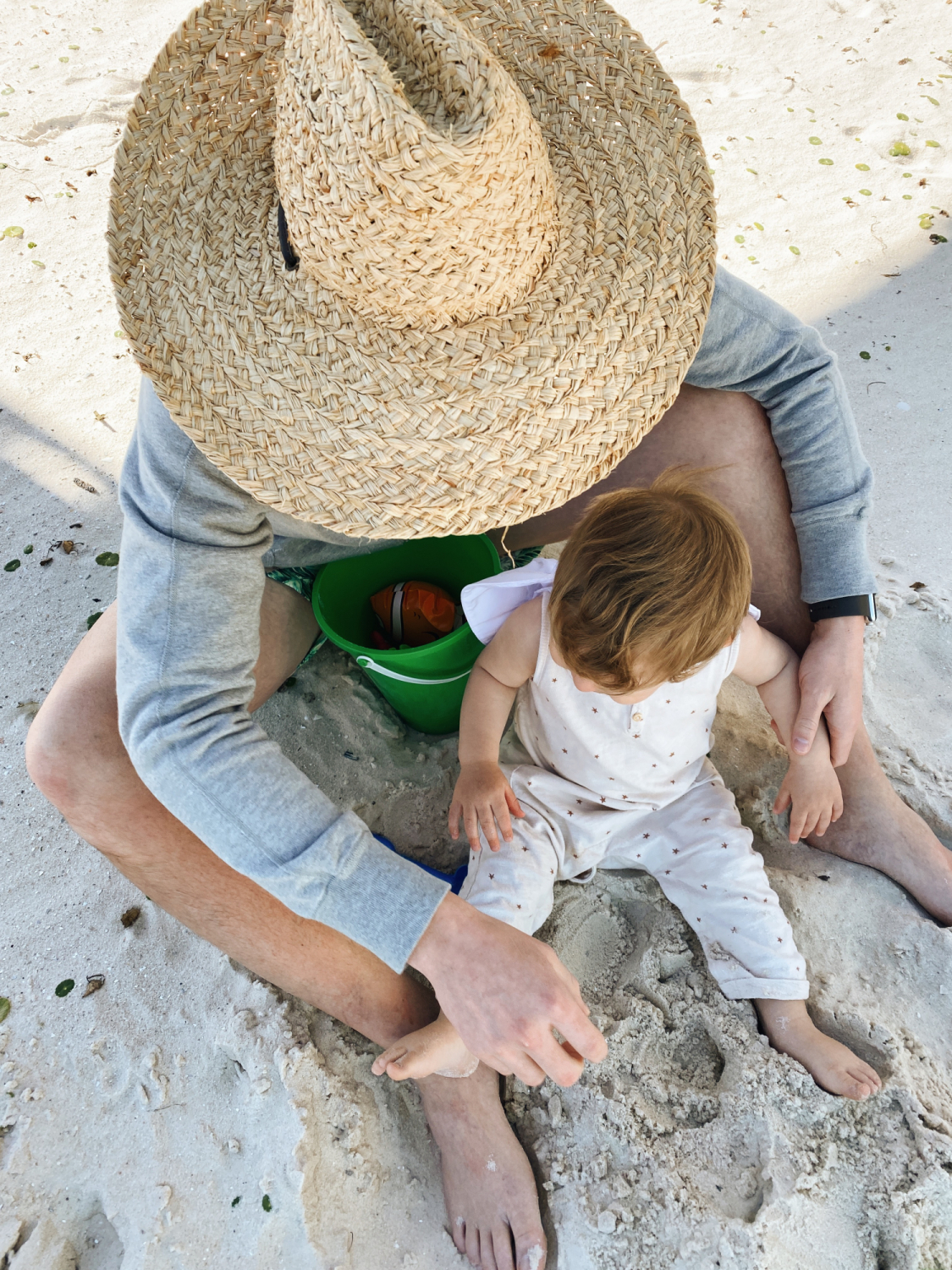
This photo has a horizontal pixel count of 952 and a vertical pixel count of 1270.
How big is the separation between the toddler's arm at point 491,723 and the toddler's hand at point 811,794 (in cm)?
46

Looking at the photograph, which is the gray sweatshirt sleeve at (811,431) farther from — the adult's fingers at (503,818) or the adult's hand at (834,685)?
the adult's fingers at (503,818)

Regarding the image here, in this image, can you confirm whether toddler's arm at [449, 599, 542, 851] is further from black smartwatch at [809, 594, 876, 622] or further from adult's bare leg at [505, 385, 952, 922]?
black smartwatch at [809, 594, 876, 622]

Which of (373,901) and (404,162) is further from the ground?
(404,162)

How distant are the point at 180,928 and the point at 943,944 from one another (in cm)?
126

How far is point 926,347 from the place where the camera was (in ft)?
7.23

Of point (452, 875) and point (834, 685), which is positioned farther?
point (452, 875)

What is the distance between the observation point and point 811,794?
139cm

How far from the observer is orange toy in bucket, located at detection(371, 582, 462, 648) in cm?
160

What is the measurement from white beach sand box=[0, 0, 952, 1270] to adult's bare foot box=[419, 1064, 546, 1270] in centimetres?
4

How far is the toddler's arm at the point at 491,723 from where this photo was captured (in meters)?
1.34

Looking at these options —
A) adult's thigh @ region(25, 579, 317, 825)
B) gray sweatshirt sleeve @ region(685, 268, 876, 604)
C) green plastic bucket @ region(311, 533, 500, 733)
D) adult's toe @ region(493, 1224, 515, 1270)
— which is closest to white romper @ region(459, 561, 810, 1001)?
green plastic bucket @ region(311, 533, 500, 733)

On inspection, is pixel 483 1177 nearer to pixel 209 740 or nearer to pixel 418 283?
pixel 209 740

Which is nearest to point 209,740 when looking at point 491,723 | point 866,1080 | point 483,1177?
point 491,723

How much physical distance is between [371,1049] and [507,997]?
1.39 feet
